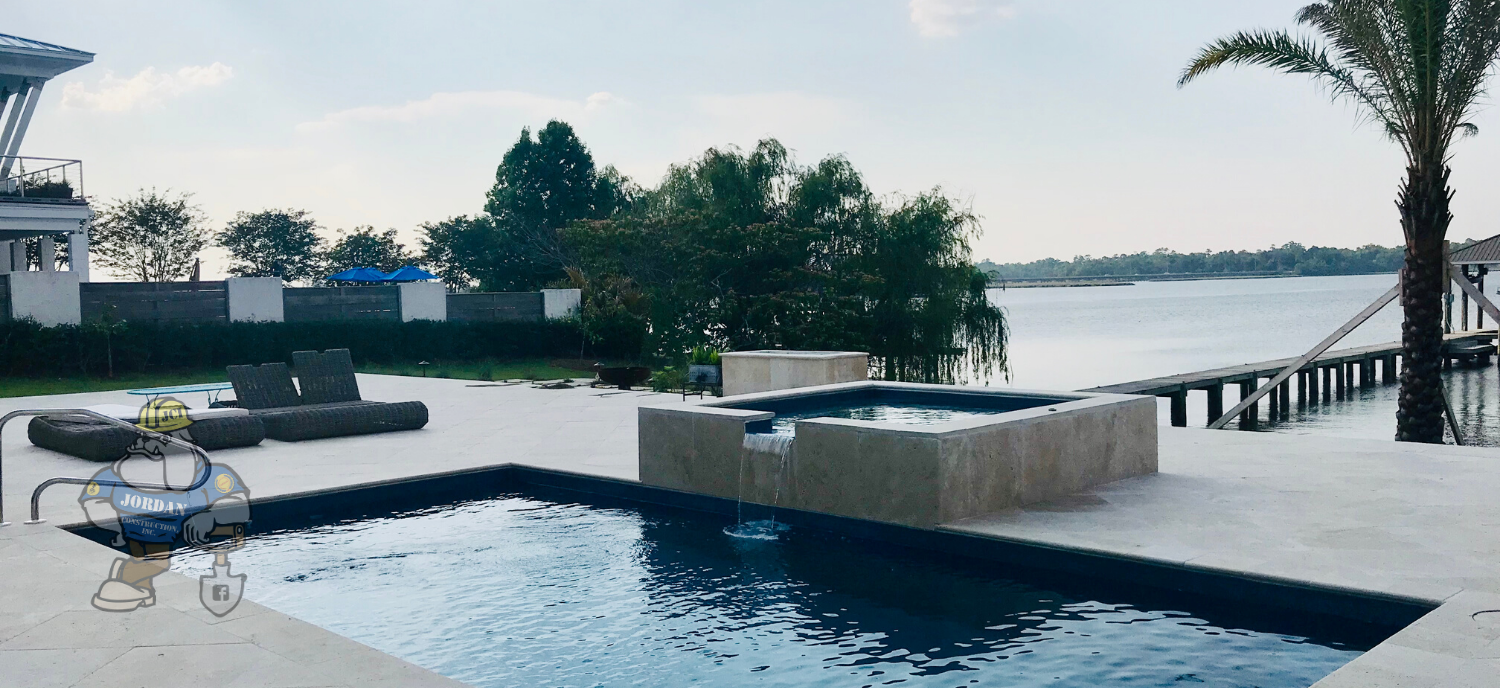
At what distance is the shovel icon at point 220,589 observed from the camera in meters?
4.81

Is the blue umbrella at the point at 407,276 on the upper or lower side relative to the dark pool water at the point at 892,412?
upper

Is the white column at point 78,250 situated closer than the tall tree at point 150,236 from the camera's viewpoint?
Yes

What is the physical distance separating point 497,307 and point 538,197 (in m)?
24.0

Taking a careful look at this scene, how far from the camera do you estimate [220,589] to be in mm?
5234

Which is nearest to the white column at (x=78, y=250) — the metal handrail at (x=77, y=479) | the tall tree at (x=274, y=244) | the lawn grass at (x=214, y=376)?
the lawn grass at (x=214, y=376)

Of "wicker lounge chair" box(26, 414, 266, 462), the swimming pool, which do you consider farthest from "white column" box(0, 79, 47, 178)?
the swimming pool

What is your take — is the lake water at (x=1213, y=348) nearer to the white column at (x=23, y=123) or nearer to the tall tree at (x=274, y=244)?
the white column at (x=23, y=123)

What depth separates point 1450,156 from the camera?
13164 millimetres

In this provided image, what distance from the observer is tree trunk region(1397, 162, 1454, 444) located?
43.1 ft

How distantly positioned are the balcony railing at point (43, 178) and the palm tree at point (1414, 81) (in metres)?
22.9

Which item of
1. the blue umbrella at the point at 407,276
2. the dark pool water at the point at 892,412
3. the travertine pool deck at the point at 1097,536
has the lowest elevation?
the travertine pool deck at the point at 1097,536

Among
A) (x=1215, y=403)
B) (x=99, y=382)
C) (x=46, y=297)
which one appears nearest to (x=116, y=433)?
(x=99, y=382)

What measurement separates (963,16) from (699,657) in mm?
18627

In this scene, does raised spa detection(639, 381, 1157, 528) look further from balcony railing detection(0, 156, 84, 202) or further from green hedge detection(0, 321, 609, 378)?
balcony railing detection(0, 156, 84, 202)
